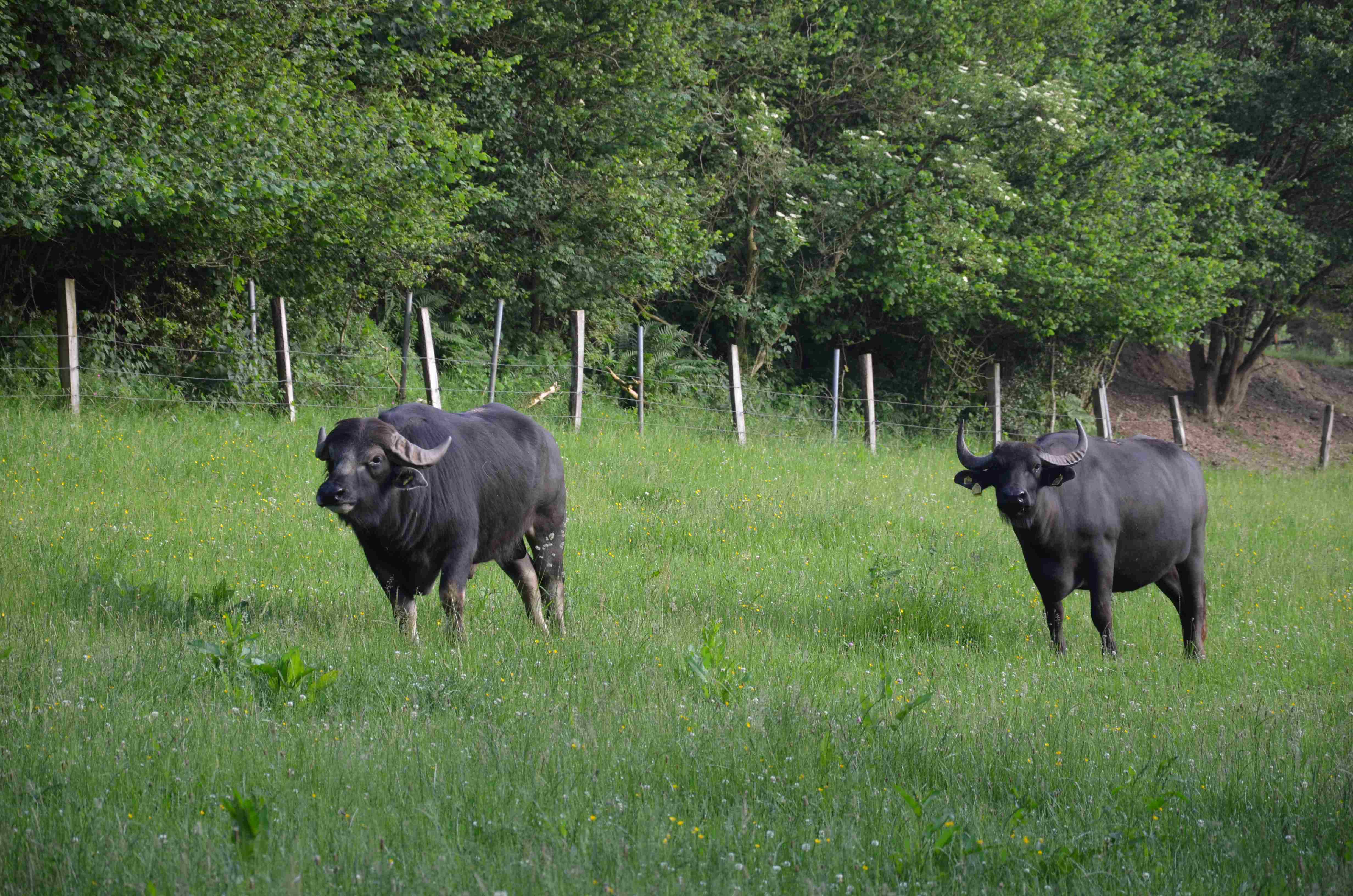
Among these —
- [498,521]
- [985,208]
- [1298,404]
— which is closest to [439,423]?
[498,521]

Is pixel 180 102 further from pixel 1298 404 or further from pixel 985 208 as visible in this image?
pixel 1298 404

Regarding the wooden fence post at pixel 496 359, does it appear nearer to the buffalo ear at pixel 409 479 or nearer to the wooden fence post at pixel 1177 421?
the buffalo ear at pixel 409 479

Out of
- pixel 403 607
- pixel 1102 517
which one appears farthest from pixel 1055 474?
pixel 403 607

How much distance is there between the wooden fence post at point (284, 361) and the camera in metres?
16.9

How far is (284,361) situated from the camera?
17328 millimetres

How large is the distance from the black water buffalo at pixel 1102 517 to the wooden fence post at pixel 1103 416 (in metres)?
→ 15.3

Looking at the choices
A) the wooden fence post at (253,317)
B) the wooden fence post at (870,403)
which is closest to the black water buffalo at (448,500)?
the wooden fence post at (253,317)

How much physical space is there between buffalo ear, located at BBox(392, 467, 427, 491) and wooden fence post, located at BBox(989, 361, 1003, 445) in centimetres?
1748

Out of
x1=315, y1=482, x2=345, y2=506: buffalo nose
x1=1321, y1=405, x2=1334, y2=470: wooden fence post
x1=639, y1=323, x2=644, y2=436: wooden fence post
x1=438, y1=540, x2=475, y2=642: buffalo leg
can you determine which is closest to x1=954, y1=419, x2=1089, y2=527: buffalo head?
x1=438, y1=540, x2=475, y2=642: buffalo leg

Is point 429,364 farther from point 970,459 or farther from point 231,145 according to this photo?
point 970,459

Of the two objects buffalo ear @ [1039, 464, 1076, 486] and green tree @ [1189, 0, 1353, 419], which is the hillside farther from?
buffalo ear @ [1039, 464, 1076, 486]

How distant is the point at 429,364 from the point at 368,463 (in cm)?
952

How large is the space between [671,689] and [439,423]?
122 inches

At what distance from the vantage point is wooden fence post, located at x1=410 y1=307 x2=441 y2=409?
16.8 m
